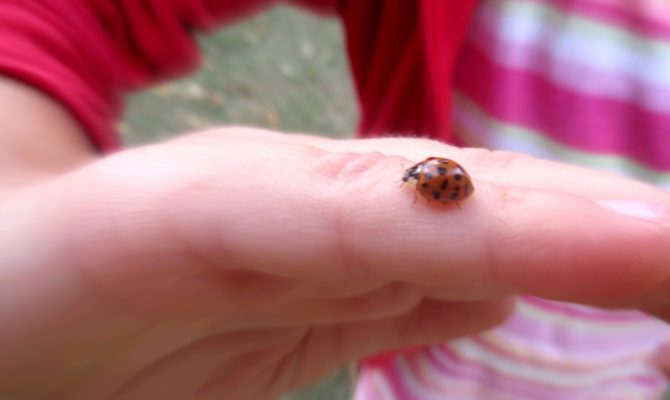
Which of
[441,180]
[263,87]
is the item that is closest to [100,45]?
[441,180]

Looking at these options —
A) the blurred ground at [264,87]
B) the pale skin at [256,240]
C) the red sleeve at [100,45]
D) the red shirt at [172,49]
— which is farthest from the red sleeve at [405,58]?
the blurred ground at [264,87]

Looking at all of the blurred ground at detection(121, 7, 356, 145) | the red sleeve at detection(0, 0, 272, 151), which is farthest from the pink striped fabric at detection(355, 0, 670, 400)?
the blurred ground at detection(121, 7, 356, 145)

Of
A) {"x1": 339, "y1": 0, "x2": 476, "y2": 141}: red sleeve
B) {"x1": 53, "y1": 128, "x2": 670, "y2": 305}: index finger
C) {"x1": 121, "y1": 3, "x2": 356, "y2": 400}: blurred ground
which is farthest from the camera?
{"x1": 121, "y1": 3, "x2": 356, "y2": 400}: blurred ground

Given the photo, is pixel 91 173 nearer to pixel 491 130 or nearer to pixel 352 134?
pixel 491 130

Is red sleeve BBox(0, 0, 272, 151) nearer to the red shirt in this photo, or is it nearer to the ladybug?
the red shirt

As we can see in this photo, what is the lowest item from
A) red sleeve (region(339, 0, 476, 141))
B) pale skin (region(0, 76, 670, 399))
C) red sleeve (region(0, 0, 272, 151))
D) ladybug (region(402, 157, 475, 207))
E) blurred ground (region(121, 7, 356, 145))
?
pale skin (region(0, 76, 670, 399))

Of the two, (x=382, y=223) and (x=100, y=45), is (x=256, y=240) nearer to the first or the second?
(x=382, y=223)

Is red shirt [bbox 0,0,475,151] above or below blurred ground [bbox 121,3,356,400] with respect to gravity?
below

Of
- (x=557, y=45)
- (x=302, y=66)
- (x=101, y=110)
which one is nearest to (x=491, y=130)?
(x=557, y=45)

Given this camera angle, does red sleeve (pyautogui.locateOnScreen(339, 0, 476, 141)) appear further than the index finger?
Yes
